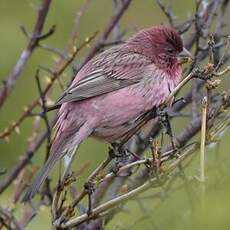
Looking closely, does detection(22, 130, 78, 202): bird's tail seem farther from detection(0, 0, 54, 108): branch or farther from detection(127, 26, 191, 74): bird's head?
detection(127, 26, 191, 74): bird's head

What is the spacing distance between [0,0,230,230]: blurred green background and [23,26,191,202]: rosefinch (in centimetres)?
51

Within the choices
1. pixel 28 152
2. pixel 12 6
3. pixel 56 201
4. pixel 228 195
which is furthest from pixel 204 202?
pixel 12 6

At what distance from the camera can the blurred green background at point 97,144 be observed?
1.45 m

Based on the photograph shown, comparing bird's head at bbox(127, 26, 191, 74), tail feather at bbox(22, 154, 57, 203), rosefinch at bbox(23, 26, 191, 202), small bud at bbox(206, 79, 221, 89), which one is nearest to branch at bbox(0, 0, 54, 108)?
rosefinch at bbox(23, 26, 191, 202)

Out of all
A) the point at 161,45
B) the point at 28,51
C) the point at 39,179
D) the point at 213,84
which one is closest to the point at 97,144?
the point at 161,45

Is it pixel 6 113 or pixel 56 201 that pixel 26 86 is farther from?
pixel 56 201

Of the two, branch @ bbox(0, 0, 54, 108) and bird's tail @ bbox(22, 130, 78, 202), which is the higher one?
branch @ bbox(0, 0, 54, 108)

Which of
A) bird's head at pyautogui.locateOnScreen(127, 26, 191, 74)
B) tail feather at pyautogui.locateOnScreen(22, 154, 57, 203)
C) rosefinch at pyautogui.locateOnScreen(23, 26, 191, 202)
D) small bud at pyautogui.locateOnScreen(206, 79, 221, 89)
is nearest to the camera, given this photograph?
small bud at pyautogui.locateOnScreen(206, 79, 221, 89)

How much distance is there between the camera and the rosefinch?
4.41m

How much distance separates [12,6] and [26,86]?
0.82 meters

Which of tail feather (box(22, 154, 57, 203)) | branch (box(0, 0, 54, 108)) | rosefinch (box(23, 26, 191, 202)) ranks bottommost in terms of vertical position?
rosefinch (box(23, 26, 191, 202))

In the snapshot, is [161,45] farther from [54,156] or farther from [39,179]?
[39,179]

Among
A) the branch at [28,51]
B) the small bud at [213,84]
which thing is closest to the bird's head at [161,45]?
the branch at [28,51]

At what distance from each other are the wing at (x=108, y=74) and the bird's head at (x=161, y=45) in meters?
0.09
